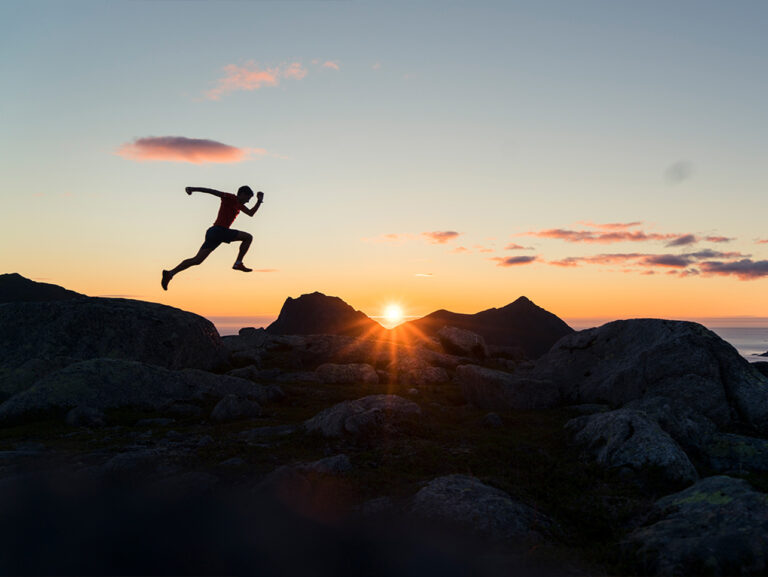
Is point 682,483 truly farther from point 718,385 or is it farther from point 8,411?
point 8,411

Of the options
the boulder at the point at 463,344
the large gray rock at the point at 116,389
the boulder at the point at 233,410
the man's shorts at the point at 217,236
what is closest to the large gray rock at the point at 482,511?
the boulder at the point at 233,410

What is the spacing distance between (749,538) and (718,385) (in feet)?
48.4

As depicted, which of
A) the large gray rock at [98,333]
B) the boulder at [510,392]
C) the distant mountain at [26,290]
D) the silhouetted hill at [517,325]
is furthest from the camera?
the distant mountain at [26,290]

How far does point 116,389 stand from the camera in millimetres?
21828

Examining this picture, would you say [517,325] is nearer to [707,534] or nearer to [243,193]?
[243,193]

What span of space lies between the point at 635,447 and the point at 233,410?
45.3ft

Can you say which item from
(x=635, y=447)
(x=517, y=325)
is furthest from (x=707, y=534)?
(x=517, y=325)

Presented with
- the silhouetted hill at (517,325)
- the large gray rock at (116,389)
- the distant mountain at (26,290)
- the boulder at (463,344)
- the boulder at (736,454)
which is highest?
the distant mountain at (26,290)

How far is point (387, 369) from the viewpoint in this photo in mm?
35281

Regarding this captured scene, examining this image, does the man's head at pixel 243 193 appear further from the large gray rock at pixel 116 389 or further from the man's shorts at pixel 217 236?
the large gray rock at pixel 116 389

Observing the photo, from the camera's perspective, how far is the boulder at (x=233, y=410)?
20172 millimetres

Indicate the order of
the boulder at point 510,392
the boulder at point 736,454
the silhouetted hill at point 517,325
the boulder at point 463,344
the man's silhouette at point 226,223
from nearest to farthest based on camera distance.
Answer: the boulder at point 736,454 < the man's silhouette at point 226,223 < the boulder at point 510,392 < the boulder at point 463,344 < the silhouetted hill at point 517,325

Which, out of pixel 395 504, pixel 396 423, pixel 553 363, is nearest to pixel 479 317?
pixel 553 363

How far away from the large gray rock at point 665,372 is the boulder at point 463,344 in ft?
60.1
